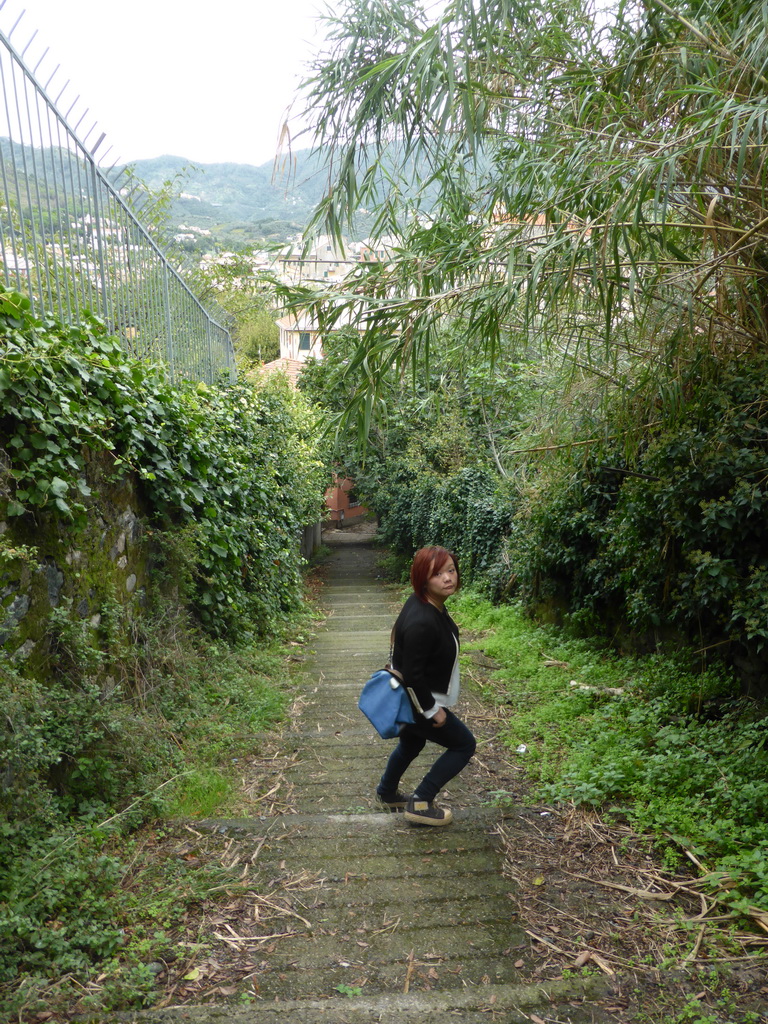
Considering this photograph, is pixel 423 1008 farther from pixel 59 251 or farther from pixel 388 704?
pixel 59 251

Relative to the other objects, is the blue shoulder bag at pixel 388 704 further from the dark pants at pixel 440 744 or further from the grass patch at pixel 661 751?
the grass patch at pixel 661 751

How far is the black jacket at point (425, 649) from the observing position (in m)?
3.52

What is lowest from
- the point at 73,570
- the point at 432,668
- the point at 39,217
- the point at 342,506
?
the point at 342,506

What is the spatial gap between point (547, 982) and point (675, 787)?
1554 millimetres

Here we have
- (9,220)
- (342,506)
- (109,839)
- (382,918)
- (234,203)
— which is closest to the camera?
(382,918)

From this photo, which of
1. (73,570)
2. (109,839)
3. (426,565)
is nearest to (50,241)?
(73,570)

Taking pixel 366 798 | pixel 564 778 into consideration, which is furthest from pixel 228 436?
pixel 564 778

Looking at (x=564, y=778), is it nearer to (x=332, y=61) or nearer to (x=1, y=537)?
(x=1, y=537)

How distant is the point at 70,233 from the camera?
4113 mm

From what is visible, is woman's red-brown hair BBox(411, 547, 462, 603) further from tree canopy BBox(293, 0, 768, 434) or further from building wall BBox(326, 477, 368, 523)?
building wall BBox(326, 477, 368, 523)

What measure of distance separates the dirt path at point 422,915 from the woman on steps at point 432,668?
0.23m

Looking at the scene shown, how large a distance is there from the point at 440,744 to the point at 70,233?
3.32 metres

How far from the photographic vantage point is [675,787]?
12.1 ft

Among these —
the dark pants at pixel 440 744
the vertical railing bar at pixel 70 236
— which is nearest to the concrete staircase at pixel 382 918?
the dark pants at pixel 440 744
